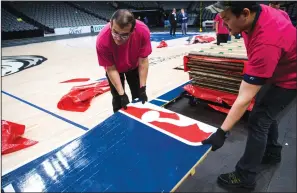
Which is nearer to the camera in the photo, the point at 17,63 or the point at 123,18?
the point at 123,18

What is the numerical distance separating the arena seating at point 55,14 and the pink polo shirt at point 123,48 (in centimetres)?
1673

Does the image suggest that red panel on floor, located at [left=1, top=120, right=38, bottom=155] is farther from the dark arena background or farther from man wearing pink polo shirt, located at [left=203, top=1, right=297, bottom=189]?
man wearing pink polo shirt, located at [left=203, top=1, right=297, bottom=189]

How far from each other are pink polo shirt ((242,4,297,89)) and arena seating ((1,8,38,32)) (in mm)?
16541

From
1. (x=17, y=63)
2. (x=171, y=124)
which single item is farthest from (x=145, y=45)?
(x=17, y=63)

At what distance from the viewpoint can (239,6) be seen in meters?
1.24

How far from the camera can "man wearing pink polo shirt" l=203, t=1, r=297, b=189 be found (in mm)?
1248

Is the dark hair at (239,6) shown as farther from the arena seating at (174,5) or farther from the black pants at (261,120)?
the arena seating at (174,5)

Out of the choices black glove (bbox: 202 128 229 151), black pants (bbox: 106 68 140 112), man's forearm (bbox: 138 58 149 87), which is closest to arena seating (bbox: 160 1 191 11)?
black pants (bbox: 106 68 140 112)

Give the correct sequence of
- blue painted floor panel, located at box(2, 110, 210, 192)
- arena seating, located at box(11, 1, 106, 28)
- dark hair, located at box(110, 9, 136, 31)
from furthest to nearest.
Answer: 1. arena seating, located at box(11, 1, 106, 28)
2. dark hair, located at box(110, 9, 136, 31)
3. blue painted floor panel, located at box(2, 110, 210, 192)

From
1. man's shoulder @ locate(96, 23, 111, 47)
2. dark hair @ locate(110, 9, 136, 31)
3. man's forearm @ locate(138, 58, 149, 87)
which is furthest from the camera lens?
man's forearm @ locate(138, 58, 149, 87)

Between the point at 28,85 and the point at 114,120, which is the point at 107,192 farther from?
the point at 28,85

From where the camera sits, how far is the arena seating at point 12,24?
14.6 m

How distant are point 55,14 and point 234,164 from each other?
19096 mm

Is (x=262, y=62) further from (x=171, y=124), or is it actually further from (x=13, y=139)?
(x=13, y=139)
